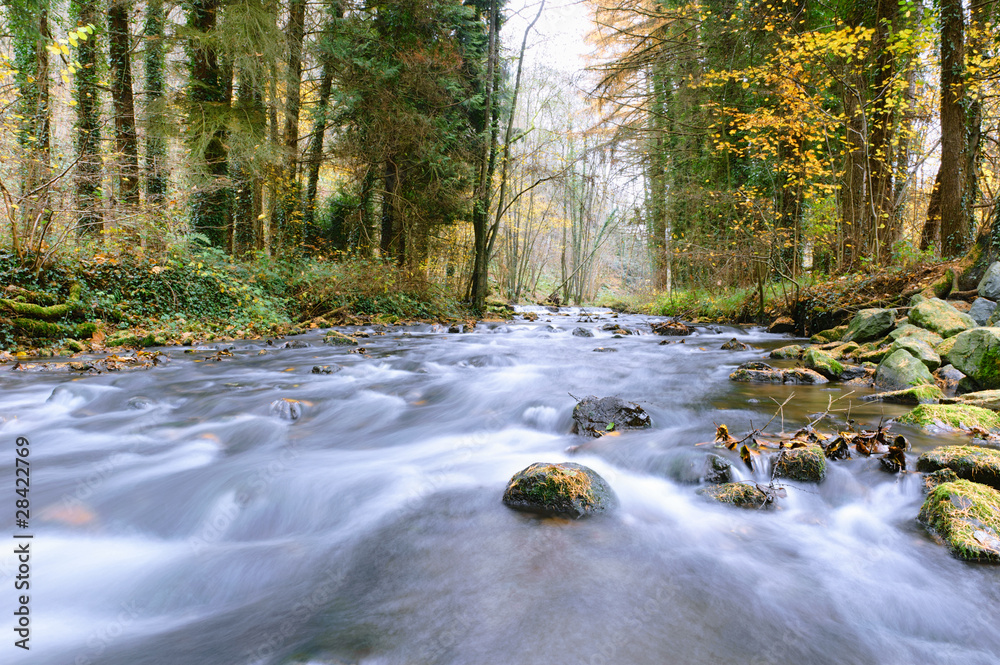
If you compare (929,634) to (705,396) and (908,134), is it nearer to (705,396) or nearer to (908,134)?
Answer: (705,396)

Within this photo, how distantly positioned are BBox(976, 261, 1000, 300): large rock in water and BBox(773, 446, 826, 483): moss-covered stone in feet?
17.7

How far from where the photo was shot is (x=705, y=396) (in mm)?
5445

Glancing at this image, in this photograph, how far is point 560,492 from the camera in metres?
2.78

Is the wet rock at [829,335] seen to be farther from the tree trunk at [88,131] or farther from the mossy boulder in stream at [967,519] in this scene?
the tree trunk at [88,131]

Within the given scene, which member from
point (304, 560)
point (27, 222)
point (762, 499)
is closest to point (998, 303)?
point (762, 499)

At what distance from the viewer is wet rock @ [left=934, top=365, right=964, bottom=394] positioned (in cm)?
471

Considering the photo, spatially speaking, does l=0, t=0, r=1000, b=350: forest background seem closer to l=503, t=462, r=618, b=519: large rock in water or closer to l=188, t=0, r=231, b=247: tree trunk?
l=188, t=0, r=231, b=247: tree trunk

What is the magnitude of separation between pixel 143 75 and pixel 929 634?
14155mm

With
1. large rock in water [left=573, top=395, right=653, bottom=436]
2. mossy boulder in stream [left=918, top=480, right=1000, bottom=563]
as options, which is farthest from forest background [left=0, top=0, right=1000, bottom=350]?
mossy boulder in stream [left=918, top=480, right=1000, bottom=563]

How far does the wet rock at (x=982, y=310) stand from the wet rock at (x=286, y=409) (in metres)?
8.16

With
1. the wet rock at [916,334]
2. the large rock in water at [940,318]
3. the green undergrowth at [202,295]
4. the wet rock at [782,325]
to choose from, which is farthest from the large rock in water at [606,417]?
the wet rock at [782,325]

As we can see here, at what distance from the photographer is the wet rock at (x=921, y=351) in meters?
5.14

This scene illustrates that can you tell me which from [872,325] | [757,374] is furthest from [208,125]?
[872,325]

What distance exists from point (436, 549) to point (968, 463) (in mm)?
3016
